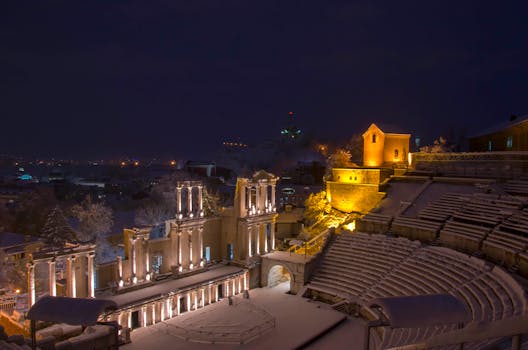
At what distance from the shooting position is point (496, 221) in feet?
61.9

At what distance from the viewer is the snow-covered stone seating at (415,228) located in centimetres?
2098

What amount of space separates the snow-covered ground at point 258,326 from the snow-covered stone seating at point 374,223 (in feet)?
20.4

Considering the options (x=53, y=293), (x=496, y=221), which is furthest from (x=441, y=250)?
(x=53, y=293)

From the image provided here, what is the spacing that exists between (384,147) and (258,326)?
20.7 m

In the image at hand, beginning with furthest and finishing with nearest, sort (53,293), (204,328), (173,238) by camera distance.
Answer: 1. (173,238)
2. (204,328)
3. (53,293)

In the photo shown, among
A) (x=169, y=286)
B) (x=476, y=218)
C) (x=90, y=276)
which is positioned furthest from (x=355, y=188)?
(x=90, y=276)

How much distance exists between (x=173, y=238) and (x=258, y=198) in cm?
615

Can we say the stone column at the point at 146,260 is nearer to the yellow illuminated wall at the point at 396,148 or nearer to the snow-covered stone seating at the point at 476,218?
the snow-covered stone seating at the point at 476,218

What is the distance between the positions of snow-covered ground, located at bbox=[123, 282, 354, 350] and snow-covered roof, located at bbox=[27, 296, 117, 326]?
7403 millimetres

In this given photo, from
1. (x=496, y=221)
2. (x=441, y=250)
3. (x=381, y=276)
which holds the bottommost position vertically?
(x=381, y=276)

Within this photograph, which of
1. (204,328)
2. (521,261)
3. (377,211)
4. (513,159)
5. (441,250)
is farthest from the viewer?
(377,211)

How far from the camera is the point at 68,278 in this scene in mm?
16344

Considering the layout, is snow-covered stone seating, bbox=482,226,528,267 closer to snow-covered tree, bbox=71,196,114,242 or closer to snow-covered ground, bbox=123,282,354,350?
snow-covered ground, bbox=123,282,354,350

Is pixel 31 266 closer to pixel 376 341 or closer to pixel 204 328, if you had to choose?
pixel 204 328
